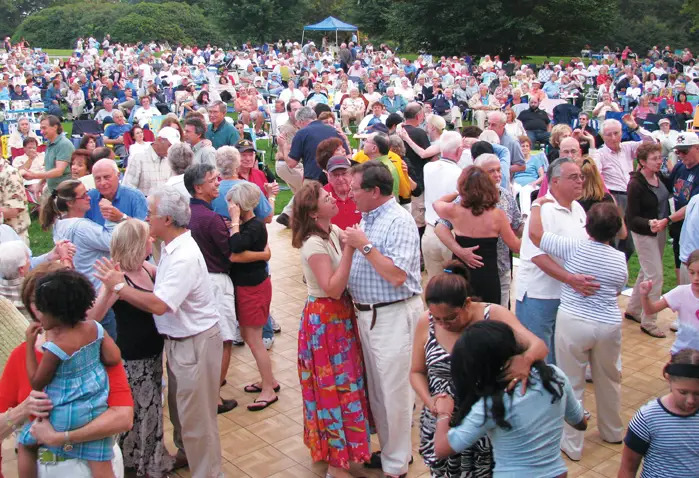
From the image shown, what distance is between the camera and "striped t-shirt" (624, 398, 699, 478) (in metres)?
3.12

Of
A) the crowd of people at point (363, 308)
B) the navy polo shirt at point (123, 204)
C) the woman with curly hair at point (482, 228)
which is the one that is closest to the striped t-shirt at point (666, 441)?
the crowd of people at point (363, 308)

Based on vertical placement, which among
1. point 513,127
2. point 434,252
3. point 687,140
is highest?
point 687,140

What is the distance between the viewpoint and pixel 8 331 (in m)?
4.14

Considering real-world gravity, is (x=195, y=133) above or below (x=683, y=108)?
above

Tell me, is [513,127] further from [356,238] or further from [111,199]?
[356,238]

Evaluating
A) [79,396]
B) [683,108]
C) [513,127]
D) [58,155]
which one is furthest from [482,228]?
[683,108]

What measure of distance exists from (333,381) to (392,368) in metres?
0.36

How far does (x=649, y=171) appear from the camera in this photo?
6.64m

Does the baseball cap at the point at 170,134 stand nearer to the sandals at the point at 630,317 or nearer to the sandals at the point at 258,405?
the sandals at the point at 258,405

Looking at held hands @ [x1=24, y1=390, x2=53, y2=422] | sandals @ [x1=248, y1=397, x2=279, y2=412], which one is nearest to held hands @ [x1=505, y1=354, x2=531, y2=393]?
held hands @ [x1=24, y1=390, x2=53, y2=422]

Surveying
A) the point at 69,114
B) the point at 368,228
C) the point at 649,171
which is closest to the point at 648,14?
the point at 69,114

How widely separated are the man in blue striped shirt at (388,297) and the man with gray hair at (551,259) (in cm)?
96

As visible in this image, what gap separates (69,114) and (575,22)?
88.6 ft

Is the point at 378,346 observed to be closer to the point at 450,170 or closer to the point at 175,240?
the point at 175,240
